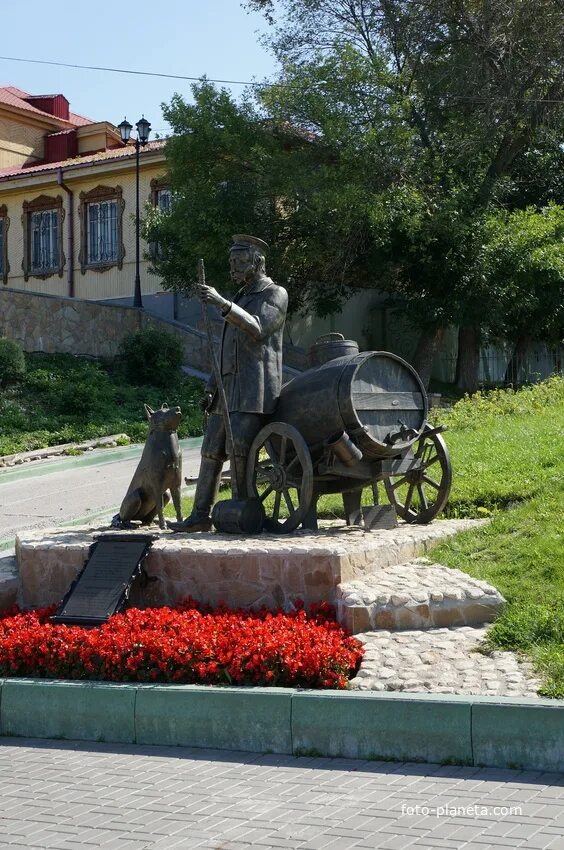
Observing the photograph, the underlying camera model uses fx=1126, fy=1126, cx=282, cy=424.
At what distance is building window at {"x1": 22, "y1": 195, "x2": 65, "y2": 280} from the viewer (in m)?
34.4

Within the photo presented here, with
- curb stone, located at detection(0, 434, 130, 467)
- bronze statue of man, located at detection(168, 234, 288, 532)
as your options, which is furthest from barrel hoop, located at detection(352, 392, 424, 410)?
curb stone, located at detection(0, 434, 130, 467)

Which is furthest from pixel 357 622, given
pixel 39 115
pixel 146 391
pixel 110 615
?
pixel 39 115

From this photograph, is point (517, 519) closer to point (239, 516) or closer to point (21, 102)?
point (239, 516)

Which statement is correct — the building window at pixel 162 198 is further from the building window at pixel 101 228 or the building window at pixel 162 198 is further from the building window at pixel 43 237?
the building window at pixel 43 237

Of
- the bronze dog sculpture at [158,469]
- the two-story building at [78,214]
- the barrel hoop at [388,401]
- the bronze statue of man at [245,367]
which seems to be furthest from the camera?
the two-story building at [78,214]

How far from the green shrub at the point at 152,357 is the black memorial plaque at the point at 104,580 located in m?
16.9

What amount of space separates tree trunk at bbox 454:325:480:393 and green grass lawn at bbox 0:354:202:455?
7731 millimetres

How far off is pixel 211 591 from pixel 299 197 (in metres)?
17.4

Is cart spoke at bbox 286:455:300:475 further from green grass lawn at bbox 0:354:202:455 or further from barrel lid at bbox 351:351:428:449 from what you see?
green grass lawn at bbox 0:354:202:455

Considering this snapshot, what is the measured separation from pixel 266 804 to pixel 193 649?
1903mm

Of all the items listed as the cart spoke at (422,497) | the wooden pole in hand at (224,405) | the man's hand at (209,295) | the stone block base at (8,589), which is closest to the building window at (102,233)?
the cart spoke at (422,497)

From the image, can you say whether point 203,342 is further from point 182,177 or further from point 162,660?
point 162,660

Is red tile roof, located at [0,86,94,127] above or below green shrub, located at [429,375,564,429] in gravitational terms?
above

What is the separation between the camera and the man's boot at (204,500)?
1019 cm
